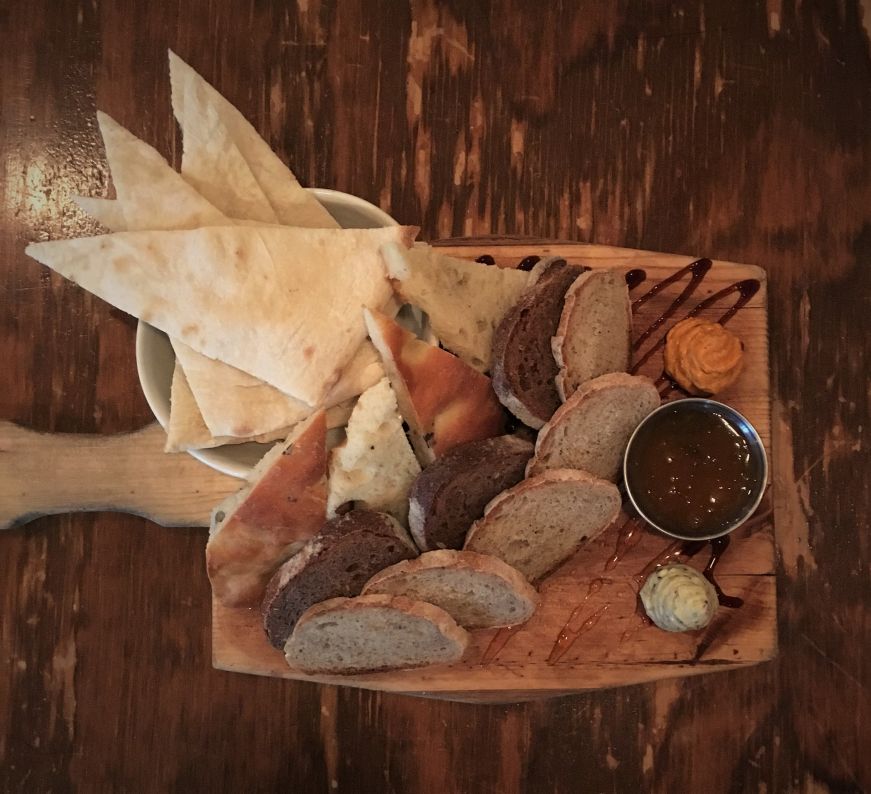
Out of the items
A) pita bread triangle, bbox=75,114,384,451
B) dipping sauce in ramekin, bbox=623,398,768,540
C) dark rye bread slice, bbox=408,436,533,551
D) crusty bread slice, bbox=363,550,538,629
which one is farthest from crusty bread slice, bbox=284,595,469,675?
dipping sauce in ramekin, bbox=623,398,768,540

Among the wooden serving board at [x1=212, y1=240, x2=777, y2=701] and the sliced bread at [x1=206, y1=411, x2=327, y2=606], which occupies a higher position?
the sliced bread at [x1=206, y1=411, x2=327, y2=606]

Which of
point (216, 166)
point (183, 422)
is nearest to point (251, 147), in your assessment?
point (216, 166)

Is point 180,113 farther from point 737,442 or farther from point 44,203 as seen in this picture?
point 737,442

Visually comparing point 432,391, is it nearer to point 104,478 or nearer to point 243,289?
point 243,289

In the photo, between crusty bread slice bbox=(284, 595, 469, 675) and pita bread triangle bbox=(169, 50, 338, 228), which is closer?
crusty bread slice bbox=(284, 595, 469, 675)

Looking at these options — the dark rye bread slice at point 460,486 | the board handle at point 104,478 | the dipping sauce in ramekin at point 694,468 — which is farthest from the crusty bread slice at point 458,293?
the board handle at point 104,478

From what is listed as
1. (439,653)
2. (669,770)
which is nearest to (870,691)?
(669,770)

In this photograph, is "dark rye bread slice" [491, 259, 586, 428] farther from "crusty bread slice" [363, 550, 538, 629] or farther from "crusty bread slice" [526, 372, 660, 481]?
"crusty bread slice" [363, 550, 538, 629]

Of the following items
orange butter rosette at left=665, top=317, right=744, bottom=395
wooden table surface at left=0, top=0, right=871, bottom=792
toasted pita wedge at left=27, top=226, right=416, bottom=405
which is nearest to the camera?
toasted pita wedge at left=27, top=226, right=416, bottom=405
